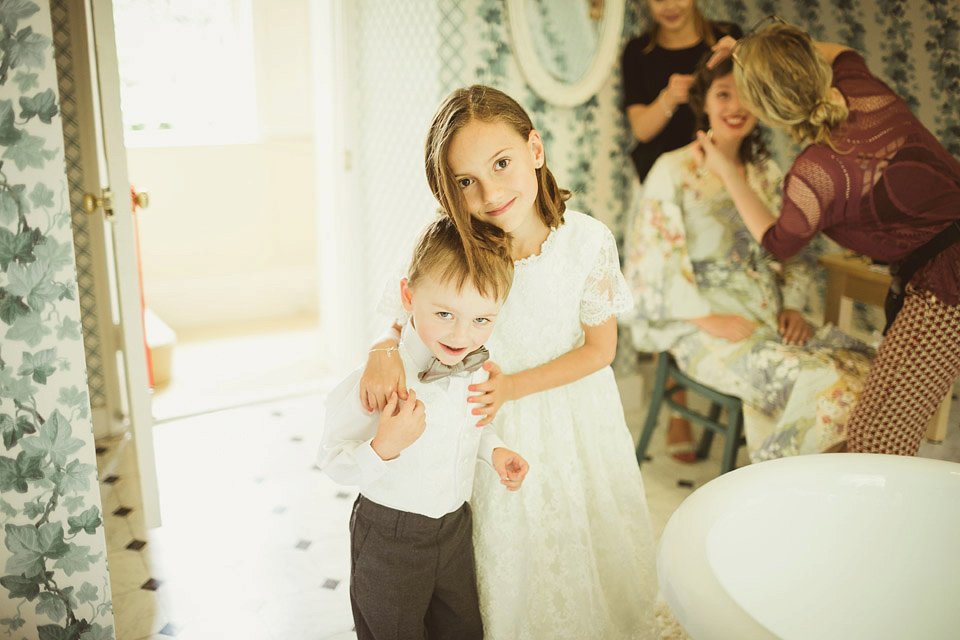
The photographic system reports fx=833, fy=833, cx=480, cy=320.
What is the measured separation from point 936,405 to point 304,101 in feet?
13.1

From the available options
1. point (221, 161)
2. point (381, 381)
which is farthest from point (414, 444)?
point (221, 161)

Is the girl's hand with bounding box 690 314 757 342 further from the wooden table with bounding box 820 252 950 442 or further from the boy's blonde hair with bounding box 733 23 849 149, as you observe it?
the boy's blonde hair with bounding box 733 23 849 149

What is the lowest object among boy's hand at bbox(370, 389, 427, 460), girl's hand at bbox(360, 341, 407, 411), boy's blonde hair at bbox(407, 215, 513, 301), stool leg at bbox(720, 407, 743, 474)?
stool leg at bbox(720, 407, 743, 474)

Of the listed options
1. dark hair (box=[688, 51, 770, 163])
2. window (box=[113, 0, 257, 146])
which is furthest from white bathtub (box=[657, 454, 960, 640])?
window (box=[113, 0, 257, 146])

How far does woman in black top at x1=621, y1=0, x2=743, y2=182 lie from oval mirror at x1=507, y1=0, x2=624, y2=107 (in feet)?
0.37

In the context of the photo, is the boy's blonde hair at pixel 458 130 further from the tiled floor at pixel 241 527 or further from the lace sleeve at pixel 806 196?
the tiled floor at pixel 241 527

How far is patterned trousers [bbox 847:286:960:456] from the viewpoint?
2.09 meters

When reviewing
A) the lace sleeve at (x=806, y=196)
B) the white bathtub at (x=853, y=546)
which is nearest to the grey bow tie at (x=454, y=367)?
the white bathtub at (x=853, y=546)

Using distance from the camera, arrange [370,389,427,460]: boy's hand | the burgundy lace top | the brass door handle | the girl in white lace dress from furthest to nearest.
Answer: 1. the brass door handle
2. the burgundy lace top
3. the girl in white lace dress
4. [370,389,427,460]: boy's hand

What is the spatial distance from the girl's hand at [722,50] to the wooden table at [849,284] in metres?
0.83

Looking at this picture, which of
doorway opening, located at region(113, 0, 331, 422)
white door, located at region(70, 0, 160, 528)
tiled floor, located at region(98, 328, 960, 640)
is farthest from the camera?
doorway opening, located at region(113, 0, 331, 422)

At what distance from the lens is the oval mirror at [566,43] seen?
9.53 ft

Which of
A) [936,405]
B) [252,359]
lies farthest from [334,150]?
[936,405]

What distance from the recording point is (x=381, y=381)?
1.51 metres
